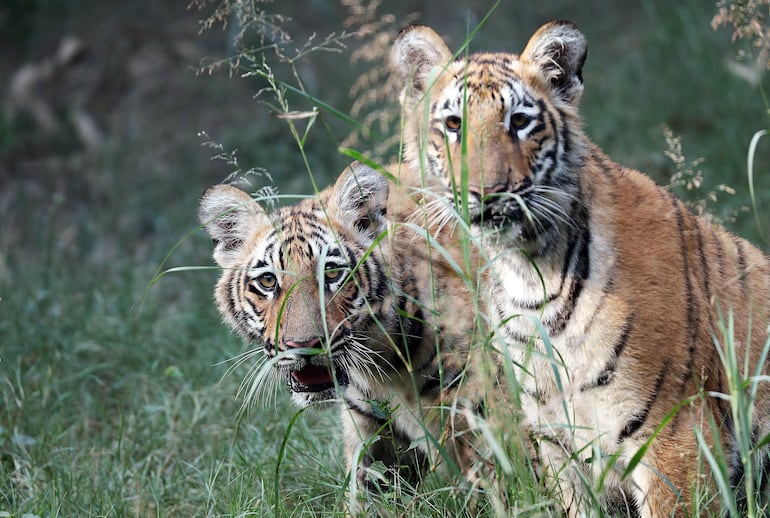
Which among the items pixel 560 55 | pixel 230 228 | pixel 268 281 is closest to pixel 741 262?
pixel 560 55

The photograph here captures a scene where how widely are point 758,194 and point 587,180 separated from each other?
3.53 meters

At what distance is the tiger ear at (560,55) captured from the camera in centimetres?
336

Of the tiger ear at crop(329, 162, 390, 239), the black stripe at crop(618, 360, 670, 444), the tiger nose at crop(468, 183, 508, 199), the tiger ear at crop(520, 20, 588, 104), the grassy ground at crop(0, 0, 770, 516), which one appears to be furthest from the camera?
the grassy ground at crop(0, 0, 770, 516)

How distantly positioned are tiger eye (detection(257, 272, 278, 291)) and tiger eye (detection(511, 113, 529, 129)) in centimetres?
108

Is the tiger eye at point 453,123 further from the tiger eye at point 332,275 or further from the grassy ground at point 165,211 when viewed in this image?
the tiger eye at point 332,275

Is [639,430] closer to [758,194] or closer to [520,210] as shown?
[520,210]

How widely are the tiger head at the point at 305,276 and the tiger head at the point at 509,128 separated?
383mm

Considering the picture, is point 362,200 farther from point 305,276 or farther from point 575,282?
point 575,282

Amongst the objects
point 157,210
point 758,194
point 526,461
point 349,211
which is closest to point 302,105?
point 157,210

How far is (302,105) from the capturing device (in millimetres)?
8805

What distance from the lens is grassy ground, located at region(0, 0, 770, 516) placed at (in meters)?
4.04

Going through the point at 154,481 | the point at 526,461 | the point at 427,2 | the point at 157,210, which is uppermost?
the point at 427,2

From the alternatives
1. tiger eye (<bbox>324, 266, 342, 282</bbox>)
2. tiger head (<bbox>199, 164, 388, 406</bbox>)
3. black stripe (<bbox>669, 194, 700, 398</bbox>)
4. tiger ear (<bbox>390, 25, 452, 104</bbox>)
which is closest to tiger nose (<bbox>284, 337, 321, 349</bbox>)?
tiger head (<bbox>199, 164, 388, 406</bbox>)

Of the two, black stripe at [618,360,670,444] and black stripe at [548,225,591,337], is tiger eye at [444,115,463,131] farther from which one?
black stripe at [618,360,670,444]
